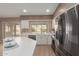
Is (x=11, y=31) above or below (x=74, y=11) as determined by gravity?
below

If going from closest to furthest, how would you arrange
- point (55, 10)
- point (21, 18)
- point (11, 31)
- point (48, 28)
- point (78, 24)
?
point (78, 24) < point (11, 31) < point (48, 28) < point (55, 10) < point (21, 18)

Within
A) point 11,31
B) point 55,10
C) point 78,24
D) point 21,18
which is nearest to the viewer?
point 78,24

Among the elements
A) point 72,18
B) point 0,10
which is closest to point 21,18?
point 0,10

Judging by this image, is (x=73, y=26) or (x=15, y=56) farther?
(x=73, y=26)

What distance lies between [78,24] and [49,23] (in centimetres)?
113

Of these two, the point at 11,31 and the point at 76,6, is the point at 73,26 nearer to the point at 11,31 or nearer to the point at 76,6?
the point at 76,6

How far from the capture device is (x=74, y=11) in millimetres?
1297

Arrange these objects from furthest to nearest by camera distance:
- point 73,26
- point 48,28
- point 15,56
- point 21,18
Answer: point 21,18, point 48,28, point 73,26, point 15,56

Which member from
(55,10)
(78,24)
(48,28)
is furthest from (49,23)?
(78,24)

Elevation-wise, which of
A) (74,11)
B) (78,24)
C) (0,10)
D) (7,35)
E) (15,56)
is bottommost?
(15,56)

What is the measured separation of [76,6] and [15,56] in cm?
81

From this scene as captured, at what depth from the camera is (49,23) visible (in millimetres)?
2322

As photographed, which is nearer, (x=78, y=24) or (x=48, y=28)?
(x=78, y=24)

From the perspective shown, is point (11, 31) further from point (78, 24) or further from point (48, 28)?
point (78, 24)
